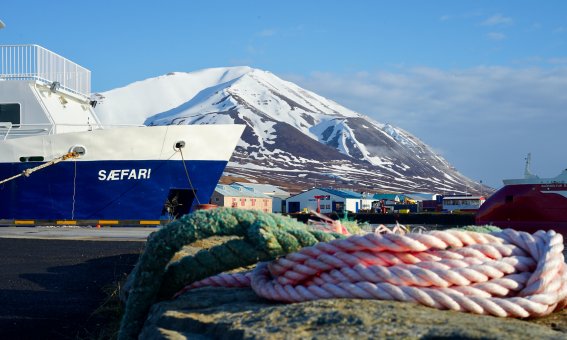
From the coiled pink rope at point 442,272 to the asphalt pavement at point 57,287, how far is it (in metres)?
2.60

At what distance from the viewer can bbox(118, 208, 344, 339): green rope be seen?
83.8 inches

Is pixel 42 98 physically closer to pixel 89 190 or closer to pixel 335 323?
pixel 89 190

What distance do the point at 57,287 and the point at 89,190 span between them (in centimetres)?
1322

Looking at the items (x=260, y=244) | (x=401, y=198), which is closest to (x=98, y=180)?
(x=260, y=244)

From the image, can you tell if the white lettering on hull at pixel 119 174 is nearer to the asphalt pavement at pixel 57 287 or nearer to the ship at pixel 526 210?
the asphalt pavement at pixel 57 287

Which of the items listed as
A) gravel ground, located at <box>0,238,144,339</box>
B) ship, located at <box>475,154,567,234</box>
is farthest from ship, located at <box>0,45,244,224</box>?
ship, located at <box>475,154,567,234</box>

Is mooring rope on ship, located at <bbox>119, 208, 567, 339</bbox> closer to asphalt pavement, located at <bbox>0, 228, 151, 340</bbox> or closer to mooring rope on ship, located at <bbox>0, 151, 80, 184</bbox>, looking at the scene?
asphalt pavement, located at <bbox>0, 228, 151, 340</bbox>

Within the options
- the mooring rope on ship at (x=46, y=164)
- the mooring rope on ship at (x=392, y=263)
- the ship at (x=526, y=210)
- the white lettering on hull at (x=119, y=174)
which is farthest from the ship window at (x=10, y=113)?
the mooring rope on ship at (x=392, y=263)

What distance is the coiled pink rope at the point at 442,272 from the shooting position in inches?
70.5

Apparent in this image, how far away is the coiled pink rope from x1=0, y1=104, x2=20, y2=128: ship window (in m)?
19.5

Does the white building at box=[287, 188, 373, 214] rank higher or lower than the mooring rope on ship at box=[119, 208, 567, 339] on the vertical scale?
lower

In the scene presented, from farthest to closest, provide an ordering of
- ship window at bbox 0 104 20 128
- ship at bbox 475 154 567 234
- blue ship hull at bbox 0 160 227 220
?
ship window at bbox 0 104 20 128 < blue ship hull at bbox 0 160 227 220 < ship at bbox 475 154 567 234

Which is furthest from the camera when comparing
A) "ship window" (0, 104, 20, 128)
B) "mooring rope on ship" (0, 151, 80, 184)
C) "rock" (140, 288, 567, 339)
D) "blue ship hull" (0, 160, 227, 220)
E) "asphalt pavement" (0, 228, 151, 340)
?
"ship window" (0, 104, 20, 128)

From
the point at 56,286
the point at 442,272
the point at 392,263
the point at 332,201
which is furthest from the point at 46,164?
the point at 332,201
